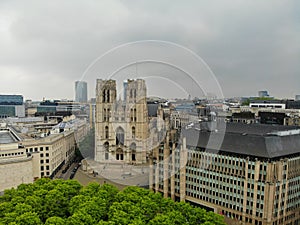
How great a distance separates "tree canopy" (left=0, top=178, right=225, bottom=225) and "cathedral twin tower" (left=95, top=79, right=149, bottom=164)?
27282 mm

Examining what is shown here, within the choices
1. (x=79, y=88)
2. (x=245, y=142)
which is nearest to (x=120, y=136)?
(x=245, y=142)

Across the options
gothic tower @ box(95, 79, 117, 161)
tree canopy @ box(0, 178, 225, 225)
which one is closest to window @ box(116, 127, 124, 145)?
gothic tower @ box(95, 79, 117, 161)

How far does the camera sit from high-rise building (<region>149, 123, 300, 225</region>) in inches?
1160

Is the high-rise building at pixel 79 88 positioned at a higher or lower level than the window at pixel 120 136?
higher

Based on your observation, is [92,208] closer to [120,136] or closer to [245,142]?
[245,142]

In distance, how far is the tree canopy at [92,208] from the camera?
21.2 m

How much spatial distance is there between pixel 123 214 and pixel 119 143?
124 feet

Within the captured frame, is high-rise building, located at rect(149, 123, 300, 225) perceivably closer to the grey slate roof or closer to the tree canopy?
the grey slate roof

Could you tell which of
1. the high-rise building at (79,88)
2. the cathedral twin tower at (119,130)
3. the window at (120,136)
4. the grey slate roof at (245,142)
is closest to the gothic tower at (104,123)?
the cathedral twin tower at (119,130)

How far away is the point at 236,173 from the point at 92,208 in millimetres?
17635

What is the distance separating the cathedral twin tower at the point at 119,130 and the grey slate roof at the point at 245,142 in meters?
21.3

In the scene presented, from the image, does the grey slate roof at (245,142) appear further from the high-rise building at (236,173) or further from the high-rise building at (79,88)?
the high-rise building at (79,88)

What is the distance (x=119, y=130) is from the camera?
5972 cm

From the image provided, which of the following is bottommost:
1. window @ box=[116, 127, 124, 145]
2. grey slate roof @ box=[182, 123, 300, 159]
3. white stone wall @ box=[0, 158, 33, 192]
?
white stone wall @ box=[0, 158, 33, 192]
